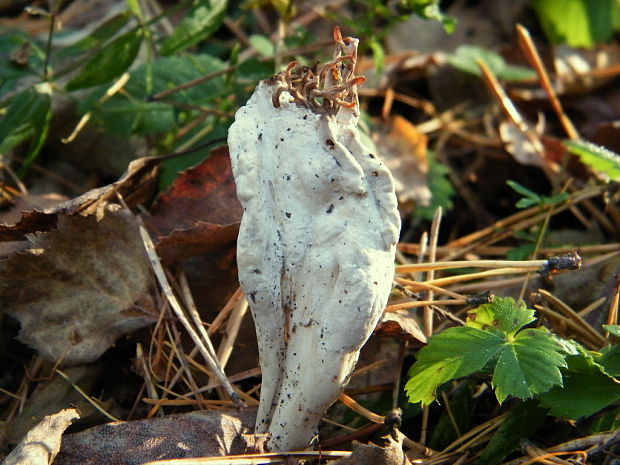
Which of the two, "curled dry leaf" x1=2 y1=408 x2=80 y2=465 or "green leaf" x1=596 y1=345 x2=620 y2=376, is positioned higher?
"curled dry leaf" x1=2 y1=408 x2=80 y2=465

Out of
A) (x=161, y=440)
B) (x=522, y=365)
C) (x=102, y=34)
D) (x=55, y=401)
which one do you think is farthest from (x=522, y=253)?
(x=102, y=34)

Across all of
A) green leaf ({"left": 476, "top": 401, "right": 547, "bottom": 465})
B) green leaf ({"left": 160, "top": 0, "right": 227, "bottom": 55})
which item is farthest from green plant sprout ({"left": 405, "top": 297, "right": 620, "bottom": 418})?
green leaf ({"left": 160, "top": 0, "right": 227, "bottom": 55})

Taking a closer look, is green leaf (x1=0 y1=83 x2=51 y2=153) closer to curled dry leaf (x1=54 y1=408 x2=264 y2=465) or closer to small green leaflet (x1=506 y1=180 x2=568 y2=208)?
curled dry leaf (x1=54 y1=408 x2=264 y2=465)

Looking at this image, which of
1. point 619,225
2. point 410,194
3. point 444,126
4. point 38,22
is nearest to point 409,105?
point 444,126

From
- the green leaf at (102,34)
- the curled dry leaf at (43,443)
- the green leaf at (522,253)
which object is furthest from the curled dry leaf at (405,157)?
the curled dry leaf at (43,443)

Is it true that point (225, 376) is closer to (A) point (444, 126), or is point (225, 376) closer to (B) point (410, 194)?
(B) point (410, 194)

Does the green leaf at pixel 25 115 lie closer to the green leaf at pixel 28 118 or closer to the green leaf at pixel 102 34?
the green leaf at pixel 28 118
